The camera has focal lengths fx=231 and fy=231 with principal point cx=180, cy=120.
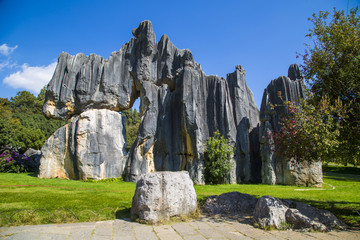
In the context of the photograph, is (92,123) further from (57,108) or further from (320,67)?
(320,67)

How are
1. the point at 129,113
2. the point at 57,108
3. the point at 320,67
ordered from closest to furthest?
the point at 320,67
the point at 57,108
the point at 129,113

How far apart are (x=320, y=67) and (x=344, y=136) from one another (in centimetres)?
229

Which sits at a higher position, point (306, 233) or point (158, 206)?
point (158, 206)

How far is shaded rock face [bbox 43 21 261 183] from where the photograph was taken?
2056 centimetres

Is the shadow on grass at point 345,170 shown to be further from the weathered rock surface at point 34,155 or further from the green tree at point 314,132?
the weathered rock surface at point 34,155

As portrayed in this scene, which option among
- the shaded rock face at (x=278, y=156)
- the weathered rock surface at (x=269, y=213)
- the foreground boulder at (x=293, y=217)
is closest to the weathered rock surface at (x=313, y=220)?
Result: the foreground boulder at (x=293, y=217)

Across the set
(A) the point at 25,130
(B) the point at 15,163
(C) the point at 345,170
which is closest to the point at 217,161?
(B) the point at 15,163

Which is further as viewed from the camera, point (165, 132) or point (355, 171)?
point (355, 171)

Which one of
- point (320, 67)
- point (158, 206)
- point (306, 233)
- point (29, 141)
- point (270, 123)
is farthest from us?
point (29, 141)

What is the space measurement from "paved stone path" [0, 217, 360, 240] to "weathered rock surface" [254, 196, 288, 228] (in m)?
0.28

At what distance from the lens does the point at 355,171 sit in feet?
98.2

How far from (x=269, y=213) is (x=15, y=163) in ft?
95.8

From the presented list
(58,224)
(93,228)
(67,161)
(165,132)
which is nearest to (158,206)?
(93,228)

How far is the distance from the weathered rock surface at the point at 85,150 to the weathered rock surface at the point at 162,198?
1576 centimetres
